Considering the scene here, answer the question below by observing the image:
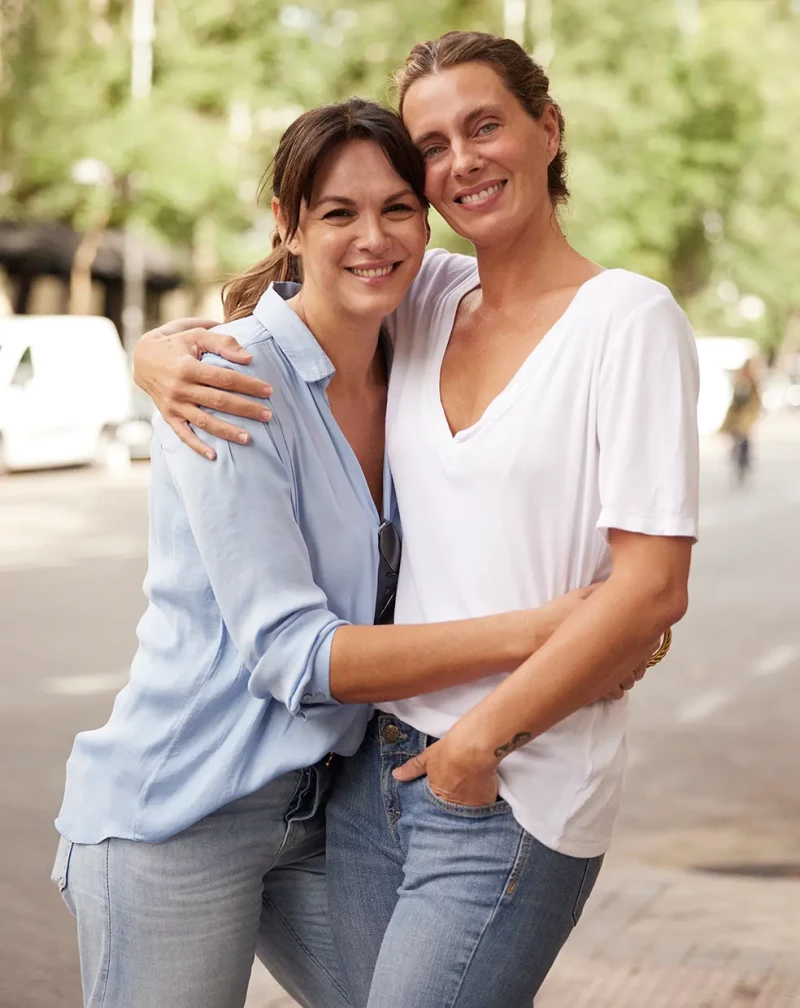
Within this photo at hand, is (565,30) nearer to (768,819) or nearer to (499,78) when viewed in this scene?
(768,819)

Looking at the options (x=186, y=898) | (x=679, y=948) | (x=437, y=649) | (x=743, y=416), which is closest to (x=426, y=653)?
(x=437, y=649)

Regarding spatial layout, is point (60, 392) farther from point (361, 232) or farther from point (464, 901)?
point (464, 901)

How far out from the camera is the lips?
2.00 metres

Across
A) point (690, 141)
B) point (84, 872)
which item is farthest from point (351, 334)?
point (690, 141)

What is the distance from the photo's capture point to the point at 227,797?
1944mm

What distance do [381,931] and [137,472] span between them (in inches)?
613

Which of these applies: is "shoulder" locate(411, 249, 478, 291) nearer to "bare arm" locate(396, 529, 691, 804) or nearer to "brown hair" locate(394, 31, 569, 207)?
"brown hair" locate(394, 31, 569, 207)

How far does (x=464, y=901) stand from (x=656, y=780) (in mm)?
4415

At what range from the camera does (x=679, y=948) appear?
4160 millimetres

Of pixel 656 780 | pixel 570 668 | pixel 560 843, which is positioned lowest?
pixel 656 780

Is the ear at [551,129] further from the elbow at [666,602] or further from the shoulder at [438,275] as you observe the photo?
the elbow at [666,602]

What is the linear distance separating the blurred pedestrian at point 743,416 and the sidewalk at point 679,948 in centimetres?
1320

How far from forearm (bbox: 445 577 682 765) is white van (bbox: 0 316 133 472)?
1372 cm

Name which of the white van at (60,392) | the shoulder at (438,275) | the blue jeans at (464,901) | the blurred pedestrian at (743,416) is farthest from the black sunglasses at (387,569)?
the blurred pedestrian at (743,416)
